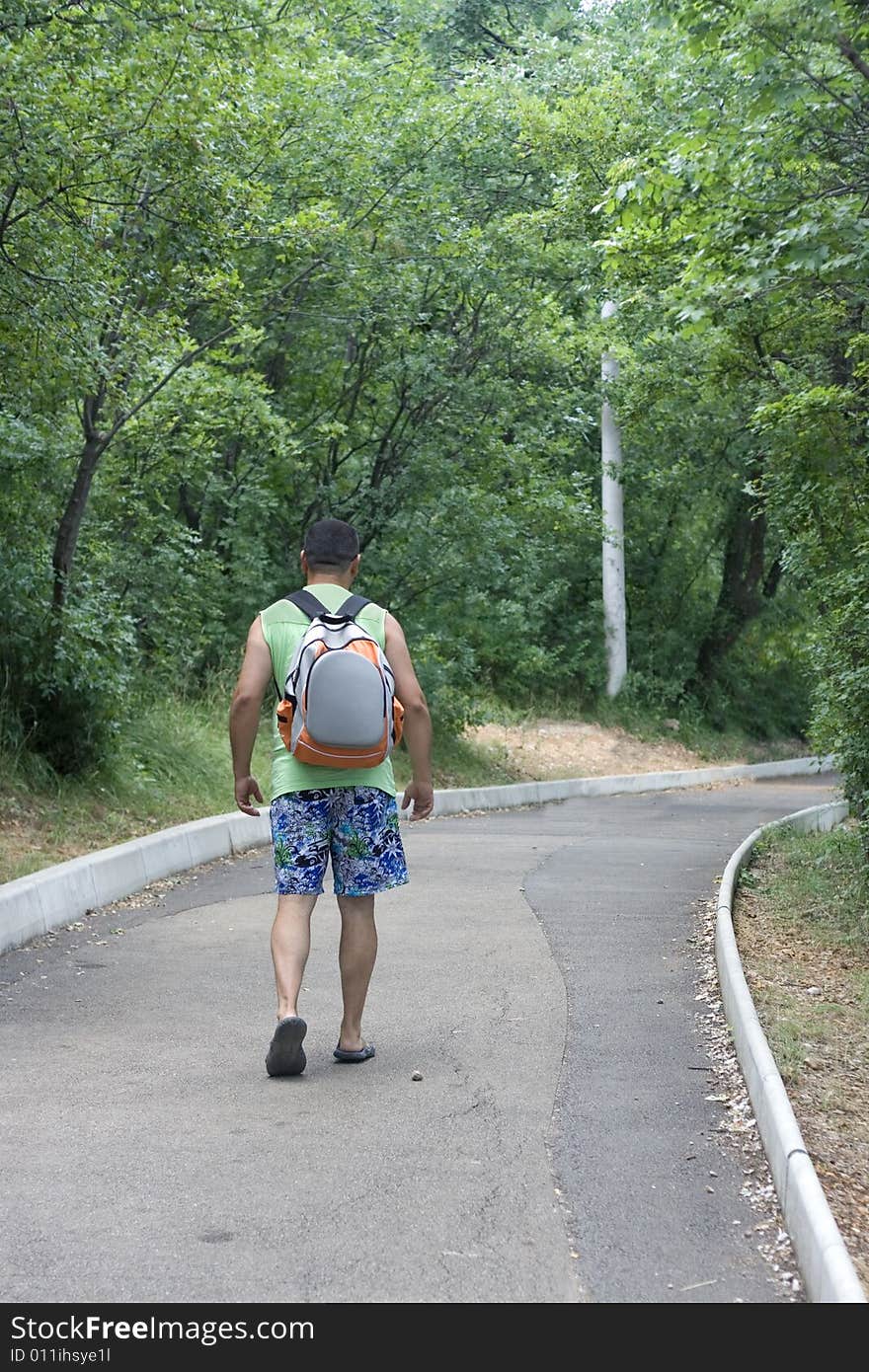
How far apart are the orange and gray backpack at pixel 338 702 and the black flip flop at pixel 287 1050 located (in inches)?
37.8

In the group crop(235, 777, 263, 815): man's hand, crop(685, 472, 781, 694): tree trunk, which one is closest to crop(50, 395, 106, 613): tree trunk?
crop(235, 777, 263, 815): man's hand

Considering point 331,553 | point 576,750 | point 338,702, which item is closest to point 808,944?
point 331,553

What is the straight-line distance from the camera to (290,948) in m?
6.08

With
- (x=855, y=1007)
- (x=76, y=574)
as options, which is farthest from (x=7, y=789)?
(x=855, y=1007)

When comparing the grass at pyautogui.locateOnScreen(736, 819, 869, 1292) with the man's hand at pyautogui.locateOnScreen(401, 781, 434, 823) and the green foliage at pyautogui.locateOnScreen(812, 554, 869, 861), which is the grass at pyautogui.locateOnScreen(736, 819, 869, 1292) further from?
the man's hand at pyautogui.locateOnScreen(401, 781, 434, 823)

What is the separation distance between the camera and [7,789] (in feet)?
42.8

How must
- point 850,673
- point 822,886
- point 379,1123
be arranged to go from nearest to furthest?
point 379,1123
point 850,673
point 822,886

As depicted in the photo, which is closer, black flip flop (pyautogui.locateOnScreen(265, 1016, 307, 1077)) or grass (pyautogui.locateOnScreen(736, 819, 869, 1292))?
grass (pyautogui.locateOnScreen(736, 819, 869, 1292))

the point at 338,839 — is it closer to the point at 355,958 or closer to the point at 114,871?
the point at 355,958

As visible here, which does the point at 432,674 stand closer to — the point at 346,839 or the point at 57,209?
the point at 57,209

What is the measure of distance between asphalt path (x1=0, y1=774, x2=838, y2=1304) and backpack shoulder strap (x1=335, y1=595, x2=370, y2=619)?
5.74 feet

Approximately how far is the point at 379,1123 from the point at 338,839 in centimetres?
118

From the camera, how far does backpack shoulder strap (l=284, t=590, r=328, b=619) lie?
245 inches

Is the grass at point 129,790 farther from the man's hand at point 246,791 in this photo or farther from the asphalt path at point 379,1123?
the man's hand at point 246,791
